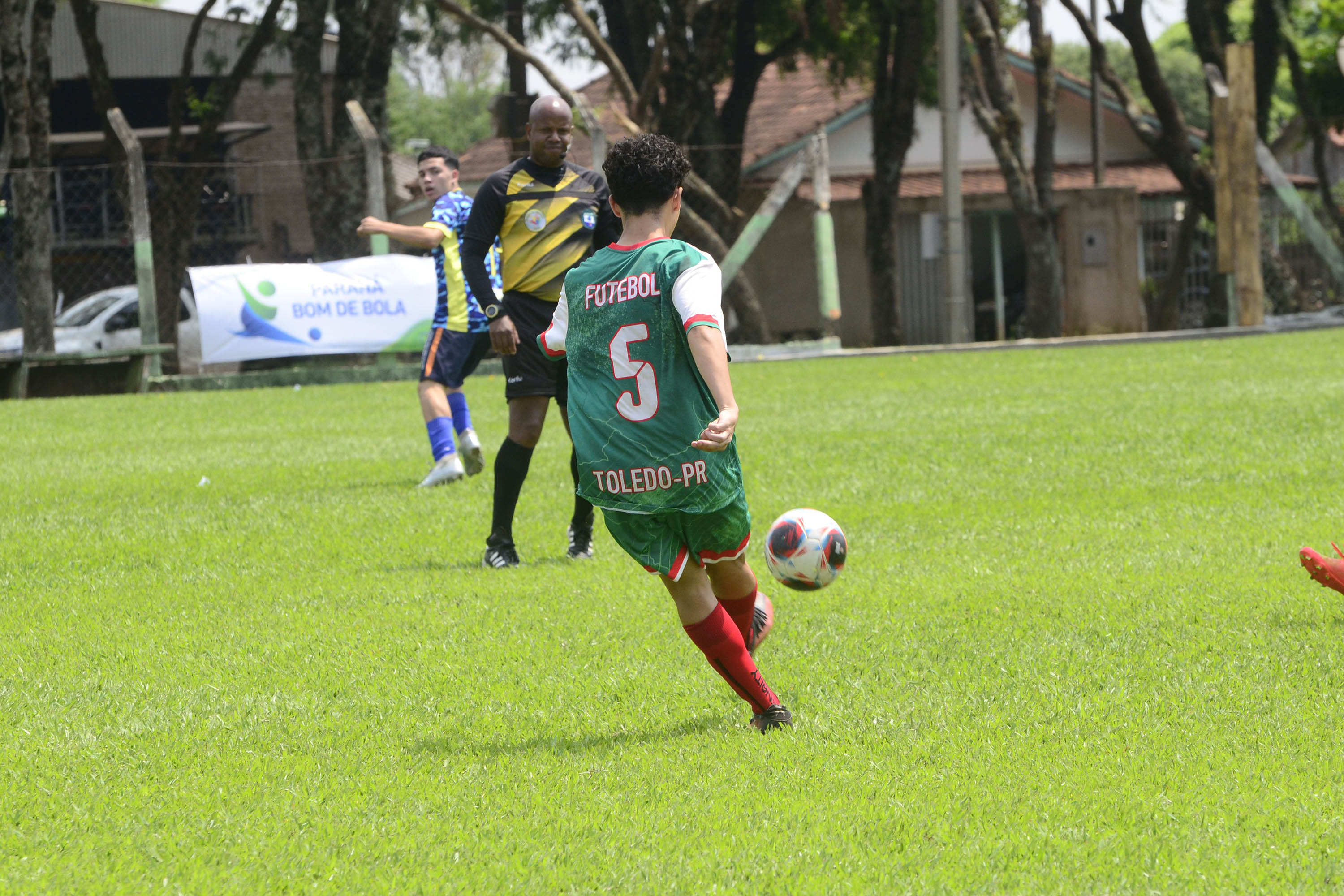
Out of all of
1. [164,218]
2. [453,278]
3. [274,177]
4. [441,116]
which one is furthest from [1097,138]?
[441,116]

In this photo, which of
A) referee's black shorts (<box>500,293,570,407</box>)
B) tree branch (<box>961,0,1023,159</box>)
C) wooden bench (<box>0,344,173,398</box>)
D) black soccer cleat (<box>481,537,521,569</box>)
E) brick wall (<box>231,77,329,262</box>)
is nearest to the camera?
black soccer cleat (<box>481,537,521,569</box>)

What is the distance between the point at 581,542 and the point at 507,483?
0.41m

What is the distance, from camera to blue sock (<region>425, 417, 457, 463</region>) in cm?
918

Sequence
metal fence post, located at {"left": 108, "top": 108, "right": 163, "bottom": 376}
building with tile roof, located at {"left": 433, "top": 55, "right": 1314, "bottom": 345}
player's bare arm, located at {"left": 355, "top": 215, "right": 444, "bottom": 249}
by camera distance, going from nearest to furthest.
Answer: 1. player's bare arm, located at {"left": 355, "top": 215, "right": 444, "bottom": 249}
2. metal fence post, located at {"left": 108, "top": 108, "right": 163, "bottom": 376}
3. building with tile roof, located at {"left": 433, "top": 55, "right": 1314, "bottom": 345}

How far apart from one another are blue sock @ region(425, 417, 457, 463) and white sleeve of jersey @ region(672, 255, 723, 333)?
5.37 metres

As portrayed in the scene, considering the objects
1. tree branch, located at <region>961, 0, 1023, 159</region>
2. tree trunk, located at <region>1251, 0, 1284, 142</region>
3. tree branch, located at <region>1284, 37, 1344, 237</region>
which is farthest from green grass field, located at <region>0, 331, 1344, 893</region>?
tree branch, located at <region>1284, 37, 1344, 237</region>

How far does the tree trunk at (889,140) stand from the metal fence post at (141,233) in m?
12.9

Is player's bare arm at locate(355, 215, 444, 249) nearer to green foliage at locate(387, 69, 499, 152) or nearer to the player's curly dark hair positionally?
the player's curly dark hair

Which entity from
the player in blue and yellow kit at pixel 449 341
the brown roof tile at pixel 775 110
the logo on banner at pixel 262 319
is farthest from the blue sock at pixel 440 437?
the brown roof tile at pixel 775 110

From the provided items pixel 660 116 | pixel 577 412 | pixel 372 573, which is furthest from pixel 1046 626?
pixel 660 116

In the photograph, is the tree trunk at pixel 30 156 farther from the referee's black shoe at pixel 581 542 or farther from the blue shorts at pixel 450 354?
the referee's black shoe at pixel 581 542

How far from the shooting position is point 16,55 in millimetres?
21062

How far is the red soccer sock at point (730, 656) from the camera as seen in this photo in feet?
13.2

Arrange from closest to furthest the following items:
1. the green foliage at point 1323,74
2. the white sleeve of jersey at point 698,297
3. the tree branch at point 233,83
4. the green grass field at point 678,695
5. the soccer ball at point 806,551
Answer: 1. the green grass field at point 678,695
2. the white sleeve of jersey at point 698,297
3. the soccer ball at point 806,551
4. the tree branch at point 233,83
5. the green foliage at point 1323,74
